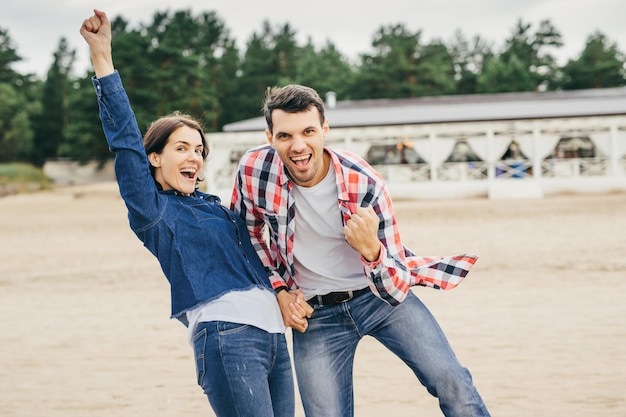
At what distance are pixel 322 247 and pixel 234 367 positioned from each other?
2.72 ft

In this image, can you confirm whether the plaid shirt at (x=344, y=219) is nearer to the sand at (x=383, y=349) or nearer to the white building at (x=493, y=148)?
the sand at (x=383, y=349)

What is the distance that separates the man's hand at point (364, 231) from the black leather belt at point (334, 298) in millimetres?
396

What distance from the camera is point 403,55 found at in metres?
54.5

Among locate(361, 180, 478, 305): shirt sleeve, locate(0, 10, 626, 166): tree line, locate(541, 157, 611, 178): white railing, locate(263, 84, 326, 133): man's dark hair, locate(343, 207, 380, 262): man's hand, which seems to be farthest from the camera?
locate(0, 10, 626, 166): tree line

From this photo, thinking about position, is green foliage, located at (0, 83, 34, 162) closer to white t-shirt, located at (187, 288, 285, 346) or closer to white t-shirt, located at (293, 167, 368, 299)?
white t-shirt, located at (293, 167, 368, 299)

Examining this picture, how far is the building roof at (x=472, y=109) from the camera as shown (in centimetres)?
2836

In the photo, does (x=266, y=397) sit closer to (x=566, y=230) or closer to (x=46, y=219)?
(x=566, y=230)

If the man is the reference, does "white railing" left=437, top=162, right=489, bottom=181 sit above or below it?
below

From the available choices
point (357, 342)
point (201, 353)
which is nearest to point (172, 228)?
point (201, 353)

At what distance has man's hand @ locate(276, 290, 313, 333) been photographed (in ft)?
9.74

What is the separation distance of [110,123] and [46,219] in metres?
21.8

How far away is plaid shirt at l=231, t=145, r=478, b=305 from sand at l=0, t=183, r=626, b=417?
1.90 m

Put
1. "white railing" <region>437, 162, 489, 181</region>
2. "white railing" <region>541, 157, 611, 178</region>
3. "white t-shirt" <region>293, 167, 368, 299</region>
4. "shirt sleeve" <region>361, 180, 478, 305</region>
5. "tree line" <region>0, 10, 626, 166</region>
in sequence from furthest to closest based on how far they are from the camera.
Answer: "tree line" <region>0, 10, 626, 166</region> → "white railing" <region>437, 162, 489, 181</region> → "white railing" <region>541, 157, 611, 178</region> → "white t-shirt" <region>293, 167, 368, 299</region> → "shirt sleeve" <region>361, 180, 478, 305</region>

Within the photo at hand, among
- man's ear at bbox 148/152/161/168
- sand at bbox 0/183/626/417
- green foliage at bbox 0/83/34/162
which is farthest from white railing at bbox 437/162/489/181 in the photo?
green foliage at bbox 0/83/34/162
